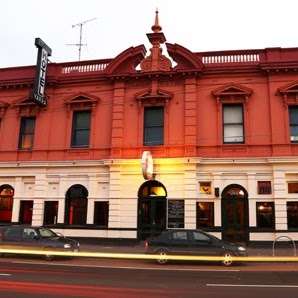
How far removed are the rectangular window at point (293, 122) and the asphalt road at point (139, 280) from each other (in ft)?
26.9

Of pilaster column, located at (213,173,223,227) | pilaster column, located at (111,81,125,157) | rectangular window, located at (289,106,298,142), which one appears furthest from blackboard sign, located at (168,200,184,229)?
rectangular window, located at (289,106,298,142)

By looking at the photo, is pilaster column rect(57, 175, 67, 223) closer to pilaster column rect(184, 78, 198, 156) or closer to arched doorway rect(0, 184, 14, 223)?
arched doorway rect(0, 184, 14, 223)

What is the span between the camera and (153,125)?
22.7 metres

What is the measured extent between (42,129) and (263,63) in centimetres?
1299

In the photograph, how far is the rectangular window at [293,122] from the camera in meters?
21.1

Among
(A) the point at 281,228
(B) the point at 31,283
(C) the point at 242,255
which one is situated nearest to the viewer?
(B) the point at 31,283

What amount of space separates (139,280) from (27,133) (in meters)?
15.7

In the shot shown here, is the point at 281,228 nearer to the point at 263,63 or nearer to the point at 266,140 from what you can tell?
the point at 266,140

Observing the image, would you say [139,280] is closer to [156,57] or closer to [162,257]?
[162,257]

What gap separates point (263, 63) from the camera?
2155 centimetres

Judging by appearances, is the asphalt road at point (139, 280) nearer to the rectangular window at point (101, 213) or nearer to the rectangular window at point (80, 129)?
the rectangular window at point (101, 213)

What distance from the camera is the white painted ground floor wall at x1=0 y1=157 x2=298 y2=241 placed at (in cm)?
2053

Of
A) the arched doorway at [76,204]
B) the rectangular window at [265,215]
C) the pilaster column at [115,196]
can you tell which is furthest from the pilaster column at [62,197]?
the rectangular window at [265,215]

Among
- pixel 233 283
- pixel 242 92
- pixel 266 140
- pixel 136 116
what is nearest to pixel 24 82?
pixel 136 116
